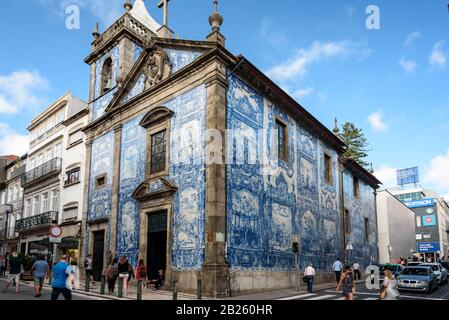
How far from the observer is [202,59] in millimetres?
16516

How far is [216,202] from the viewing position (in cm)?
1481

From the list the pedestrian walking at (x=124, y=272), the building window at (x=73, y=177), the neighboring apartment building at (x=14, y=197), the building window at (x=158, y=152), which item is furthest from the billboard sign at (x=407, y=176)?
the pedestrian walking at (x=124, y=272)

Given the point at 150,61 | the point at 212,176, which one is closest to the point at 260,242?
the point at 212,176

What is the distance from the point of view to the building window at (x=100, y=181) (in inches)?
838

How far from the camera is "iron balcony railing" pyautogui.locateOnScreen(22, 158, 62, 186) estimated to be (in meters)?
26.8

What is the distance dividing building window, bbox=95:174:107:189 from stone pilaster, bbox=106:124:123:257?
3.81 feet

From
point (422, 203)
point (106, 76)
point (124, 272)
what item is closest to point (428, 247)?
point (422, 203)

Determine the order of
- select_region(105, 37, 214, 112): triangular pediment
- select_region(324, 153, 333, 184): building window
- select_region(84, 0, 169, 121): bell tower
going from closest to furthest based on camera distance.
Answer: select_region(105, 37, 214, 112): triangular pediment < select_region(84, 0, 169, 121): bell tower < select_region(324, 153, 333, 184): building window

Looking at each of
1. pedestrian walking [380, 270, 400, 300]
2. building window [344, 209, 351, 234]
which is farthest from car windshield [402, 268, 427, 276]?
pedestrian walking [380, 270, 400, 300]

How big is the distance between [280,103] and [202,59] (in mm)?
5431

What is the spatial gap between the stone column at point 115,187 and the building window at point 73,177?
4.81m

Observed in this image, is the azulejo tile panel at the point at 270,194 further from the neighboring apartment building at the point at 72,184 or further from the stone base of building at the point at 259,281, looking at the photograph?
the neighboring apartment building at the point at 72,184

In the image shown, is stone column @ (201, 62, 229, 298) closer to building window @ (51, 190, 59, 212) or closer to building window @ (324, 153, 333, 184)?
building window @ (324, 153, 333, 184)

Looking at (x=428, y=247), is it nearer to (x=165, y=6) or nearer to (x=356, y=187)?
(x=356, y=187)
